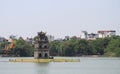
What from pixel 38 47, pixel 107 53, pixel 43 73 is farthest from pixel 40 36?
pixel 107 53

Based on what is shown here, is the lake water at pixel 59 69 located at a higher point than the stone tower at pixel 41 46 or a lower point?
lower

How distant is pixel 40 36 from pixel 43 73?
5660 centimetres

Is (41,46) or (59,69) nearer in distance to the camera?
(59,69)

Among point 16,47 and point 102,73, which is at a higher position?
point 16,47

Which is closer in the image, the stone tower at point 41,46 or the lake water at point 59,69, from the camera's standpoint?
the lake water at point 59,69

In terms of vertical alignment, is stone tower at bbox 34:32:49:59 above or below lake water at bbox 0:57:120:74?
above

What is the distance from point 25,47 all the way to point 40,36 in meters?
65.6

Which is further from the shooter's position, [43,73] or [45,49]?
[45,49]

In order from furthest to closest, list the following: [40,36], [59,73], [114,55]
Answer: [114,55] < [40,36] < [59,73]

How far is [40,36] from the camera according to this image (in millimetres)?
132750

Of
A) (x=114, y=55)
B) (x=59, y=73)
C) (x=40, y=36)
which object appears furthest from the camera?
(x=114, y=55)

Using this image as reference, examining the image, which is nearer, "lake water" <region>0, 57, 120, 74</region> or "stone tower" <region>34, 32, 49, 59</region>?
"lake water" <region>0, 57, 120, 74</region>

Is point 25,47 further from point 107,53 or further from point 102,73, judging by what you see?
point 102,73

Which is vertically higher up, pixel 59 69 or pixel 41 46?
pixel 41 46
